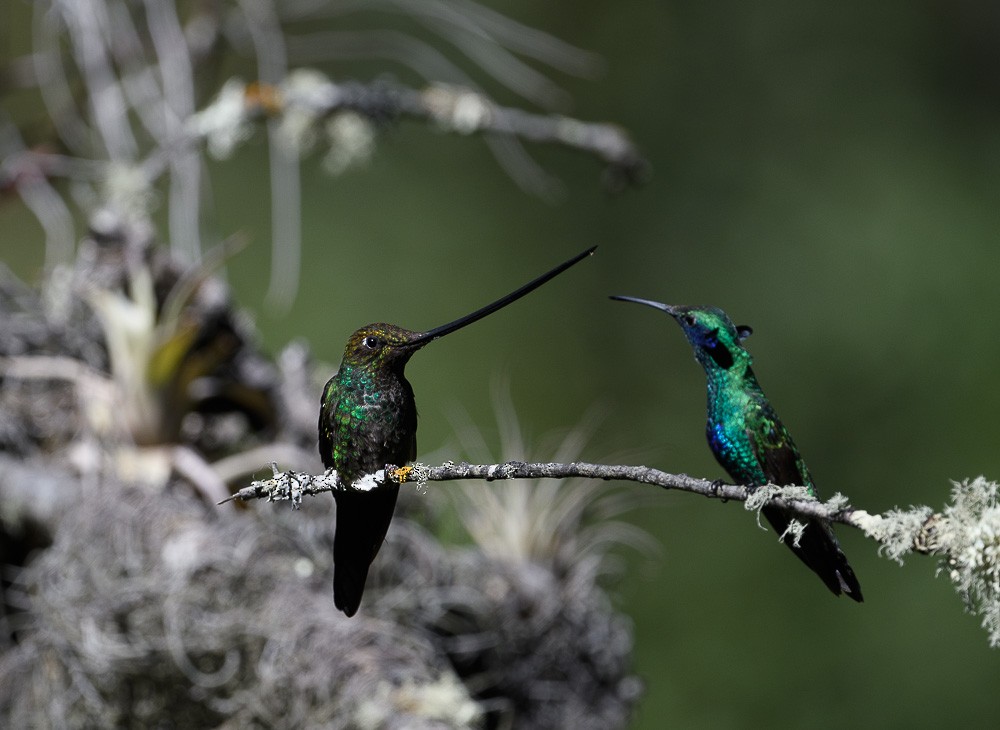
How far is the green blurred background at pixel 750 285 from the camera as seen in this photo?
729cm

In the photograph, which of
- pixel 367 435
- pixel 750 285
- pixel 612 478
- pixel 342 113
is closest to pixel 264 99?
pixel 342 113

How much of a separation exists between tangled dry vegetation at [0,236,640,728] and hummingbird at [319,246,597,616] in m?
1.84

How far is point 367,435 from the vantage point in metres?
0.80

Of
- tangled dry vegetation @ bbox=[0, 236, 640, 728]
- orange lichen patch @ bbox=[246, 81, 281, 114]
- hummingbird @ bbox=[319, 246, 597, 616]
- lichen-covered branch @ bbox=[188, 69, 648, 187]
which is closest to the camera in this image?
hummingbird @ bbox=[319, 246, 597, 616]

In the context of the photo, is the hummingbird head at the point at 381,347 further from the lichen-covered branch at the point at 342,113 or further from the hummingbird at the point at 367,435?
the lichen-covered branch at the point at 342,113

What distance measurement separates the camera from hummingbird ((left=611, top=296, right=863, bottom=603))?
76 cm

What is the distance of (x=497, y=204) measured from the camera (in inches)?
340

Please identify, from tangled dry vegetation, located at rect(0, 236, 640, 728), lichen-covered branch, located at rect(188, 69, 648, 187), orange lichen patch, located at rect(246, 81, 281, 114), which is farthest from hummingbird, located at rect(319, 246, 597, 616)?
orange lichen patch, located at rect(246, 81, 281, 114)

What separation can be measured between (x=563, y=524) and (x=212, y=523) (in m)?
1.33

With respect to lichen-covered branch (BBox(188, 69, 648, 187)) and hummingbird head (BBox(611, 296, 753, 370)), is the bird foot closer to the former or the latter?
hummingbird head (BBox(611, 296, 753, 370))

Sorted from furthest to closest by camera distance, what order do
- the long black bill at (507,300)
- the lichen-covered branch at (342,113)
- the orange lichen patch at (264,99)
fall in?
the orange lichen patch at (264,99) < the lichen-covered branch at (342,113) < the long black bill at (507,300)

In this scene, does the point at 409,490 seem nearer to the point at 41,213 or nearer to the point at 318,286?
the point at 41,213

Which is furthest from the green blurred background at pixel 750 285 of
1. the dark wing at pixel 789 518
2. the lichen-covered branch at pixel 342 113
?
the dark wing at pixel 789 518

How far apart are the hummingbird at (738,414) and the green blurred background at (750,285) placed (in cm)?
553
